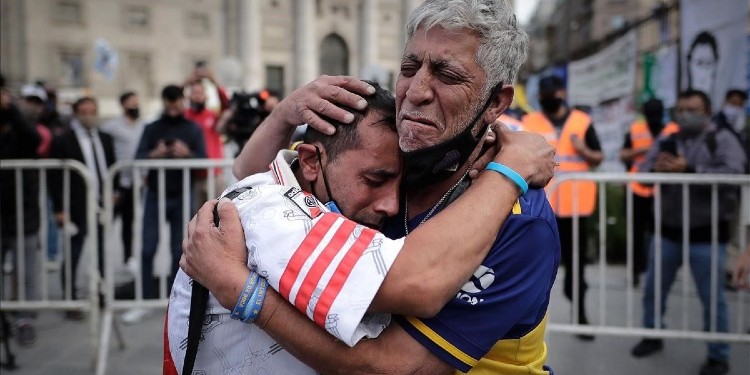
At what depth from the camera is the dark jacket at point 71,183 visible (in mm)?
5820

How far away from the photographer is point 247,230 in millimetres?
1425

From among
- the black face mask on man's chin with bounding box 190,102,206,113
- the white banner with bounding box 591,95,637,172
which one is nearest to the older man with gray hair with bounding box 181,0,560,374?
the black face mask on man's chin with bounding box 190,102,206,113

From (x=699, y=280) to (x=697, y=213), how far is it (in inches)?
19.8

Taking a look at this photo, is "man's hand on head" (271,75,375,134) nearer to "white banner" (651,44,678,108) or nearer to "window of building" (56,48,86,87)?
"white banner" (651,44,678,108)

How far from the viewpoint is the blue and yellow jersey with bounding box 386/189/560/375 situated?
4.65 ft

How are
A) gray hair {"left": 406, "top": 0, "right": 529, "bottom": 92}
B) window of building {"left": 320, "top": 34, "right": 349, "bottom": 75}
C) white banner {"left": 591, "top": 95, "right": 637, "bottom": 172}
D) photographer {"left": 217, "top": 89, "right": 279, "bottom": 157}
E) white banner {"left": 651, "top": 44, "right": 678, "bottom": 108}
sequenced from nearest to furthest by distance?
1. gray hair {"left": 406, "top": 0, "right": 529, "bottom": 92}
2. photographer {"left": 217, "top": 89, "right": 279, "bottom": 157}
3. white banner {"left": 651, "top": 44, "right": 678, "bottom": 108}
4. white banner {"left": 591, "top": 95, "right": 637, "bottom": 172}
5. window of building {"left": 320, "top": 34, "right": 349, "bottom": 75}

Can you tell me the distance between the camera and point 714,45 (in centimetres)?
660

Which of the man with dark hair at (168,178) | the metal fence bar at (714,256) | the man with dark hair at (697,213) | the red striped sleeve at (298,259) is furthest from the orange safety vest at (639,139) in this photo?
the red striped sleeve at (298,259)

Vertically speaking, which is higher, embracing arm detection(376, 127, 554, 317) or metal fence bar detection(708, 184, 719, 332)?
embracing arm detection(376, 127, 554, 317)

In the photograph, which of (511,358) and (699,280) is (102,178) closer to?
(699,280)

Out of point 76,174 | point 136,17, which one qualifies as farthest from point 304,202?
point 136,17

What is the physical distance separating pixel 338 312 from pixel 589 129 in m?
4.88

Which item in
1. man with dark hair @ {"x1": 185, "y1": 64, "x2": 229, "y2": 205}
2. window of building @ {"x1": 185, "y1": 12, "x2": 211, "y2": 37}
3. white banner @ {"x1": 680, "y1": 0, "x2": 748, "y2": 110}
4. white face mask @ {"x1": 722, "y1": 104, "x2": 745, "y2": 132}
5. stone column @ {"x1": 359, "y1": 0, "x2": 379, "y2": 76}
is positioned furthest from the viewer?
stone column @ {"x1": 359, "y1": 0, "x2": 379, "y2": 76}

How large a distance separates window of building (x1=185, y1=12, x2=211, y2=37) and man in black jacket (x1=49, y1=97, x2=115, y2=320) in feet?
91.6
